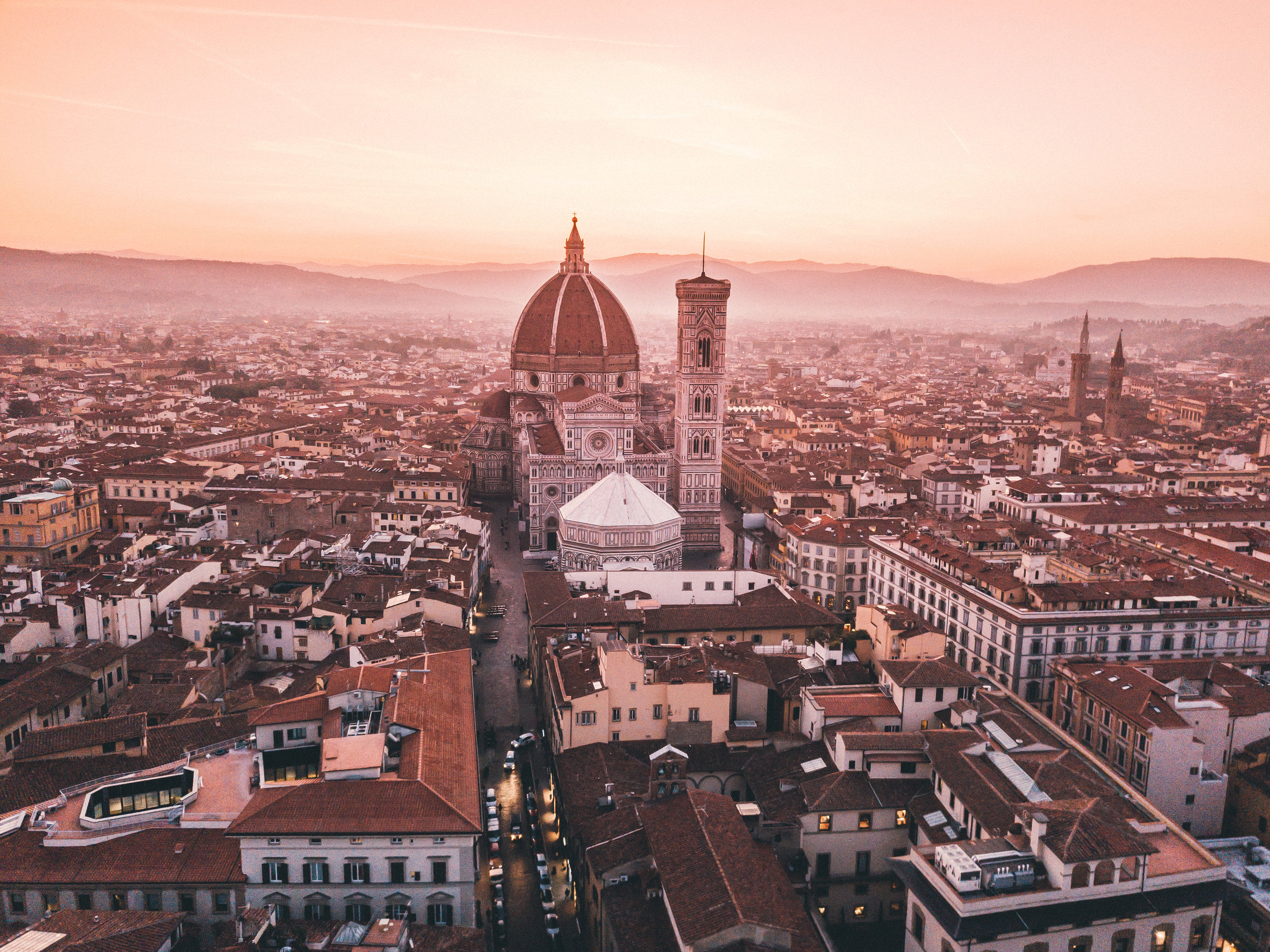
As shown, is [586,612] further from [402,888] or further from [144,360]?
[144,360]

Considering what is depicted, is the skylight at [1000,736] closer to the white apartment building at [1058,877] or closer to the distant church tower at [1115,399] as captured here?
the white apartment building at [1058,877]

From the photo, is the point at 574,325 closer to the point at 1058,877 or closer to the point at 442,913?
the point at 442,913

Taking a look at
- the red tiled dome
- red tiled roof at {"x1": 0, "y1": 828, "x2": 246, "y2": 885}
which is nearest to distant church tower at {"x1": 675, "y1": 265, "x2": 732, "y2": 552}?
the red tiled dome

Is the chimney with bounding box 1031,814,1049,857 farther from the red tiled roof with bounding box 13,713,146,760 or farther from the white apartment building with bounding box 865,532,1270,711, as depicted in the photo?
the red tiled roof with bounding box 13,713,146,760

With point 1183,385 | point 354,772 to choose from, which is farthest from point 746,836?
point 1183,385

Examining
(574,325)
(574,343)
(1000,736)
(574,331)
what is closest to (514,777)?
(1000,736)
